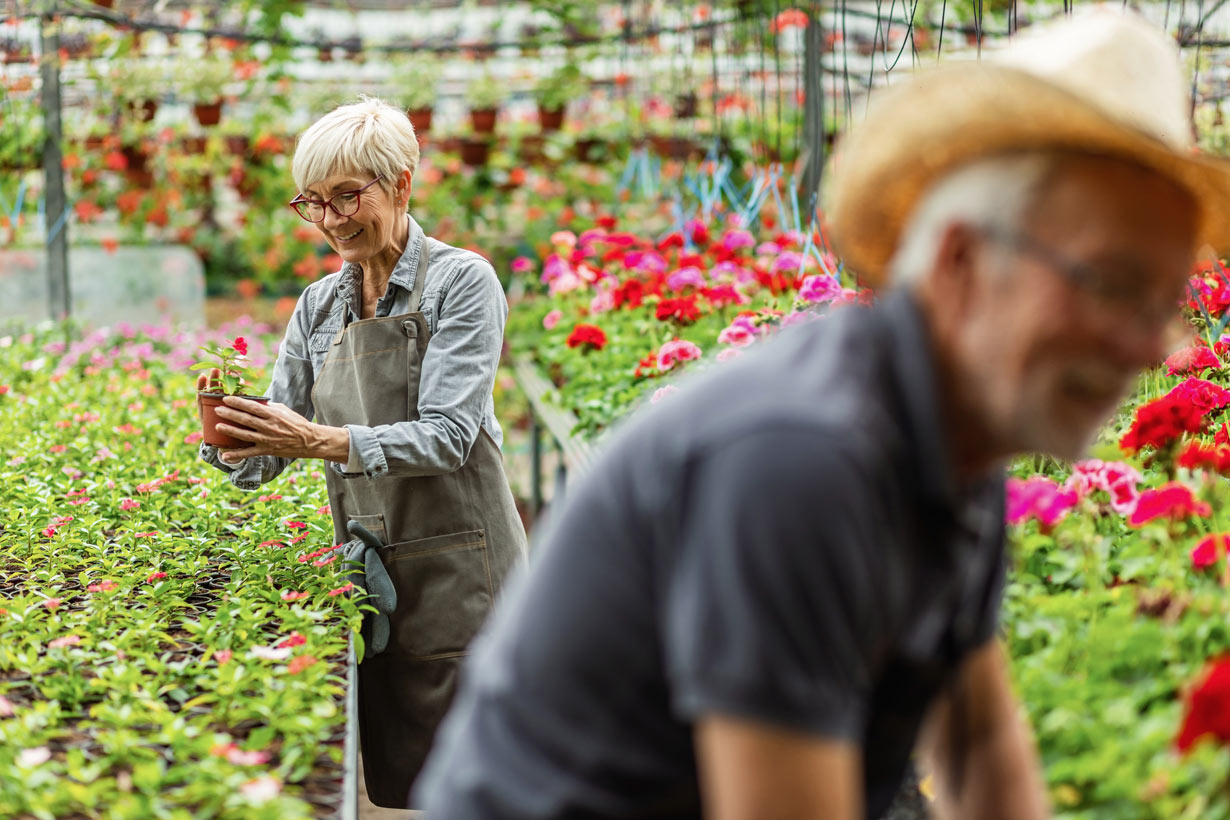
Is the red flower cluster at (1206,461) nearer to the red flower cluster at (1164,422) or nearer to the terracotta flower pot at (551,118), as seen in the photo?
the red flower cluster at (1164,422)

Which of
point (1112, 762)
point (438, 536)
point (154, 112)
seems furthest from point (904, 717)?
point (154, 112)

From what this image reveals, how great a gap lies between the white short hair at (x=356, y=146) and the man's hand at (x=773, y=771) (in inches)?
59.2

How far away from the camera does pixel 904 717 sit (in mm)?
974

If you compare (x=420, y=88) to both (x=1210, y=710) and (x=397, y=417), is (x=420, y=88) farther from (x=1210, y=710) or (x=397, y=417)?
(x=1210, y=710)

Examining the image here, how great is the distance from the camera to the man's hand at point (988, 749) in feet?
3.57

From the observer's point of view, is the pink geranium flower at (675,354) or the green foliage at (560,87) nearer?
the pink geranium flower at (675,354)

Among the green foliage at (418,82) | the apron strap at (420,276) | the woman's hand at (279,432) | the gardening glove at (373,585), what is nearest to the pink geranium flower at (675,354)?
the apron strap at (420,276)

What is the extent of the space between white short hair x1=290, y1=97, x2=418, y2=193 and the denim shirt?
0.48 feet

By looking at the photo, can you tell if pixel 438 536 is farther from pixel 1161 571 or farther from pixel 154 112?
pixel 154 112

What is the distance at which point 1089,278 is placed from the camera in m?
0.81

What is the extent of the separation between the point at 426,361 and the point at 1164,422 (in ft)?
3.94

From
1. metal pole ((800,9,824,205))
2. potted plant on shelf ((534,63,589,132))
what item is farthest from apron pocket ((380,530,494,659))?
potted plant on shelf ((534,63,589,132))

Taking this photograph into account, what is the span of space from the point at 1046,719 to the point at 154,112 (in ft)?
23.0

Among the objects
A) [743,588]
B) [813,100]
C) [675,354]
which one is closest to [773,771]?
[743,588]
